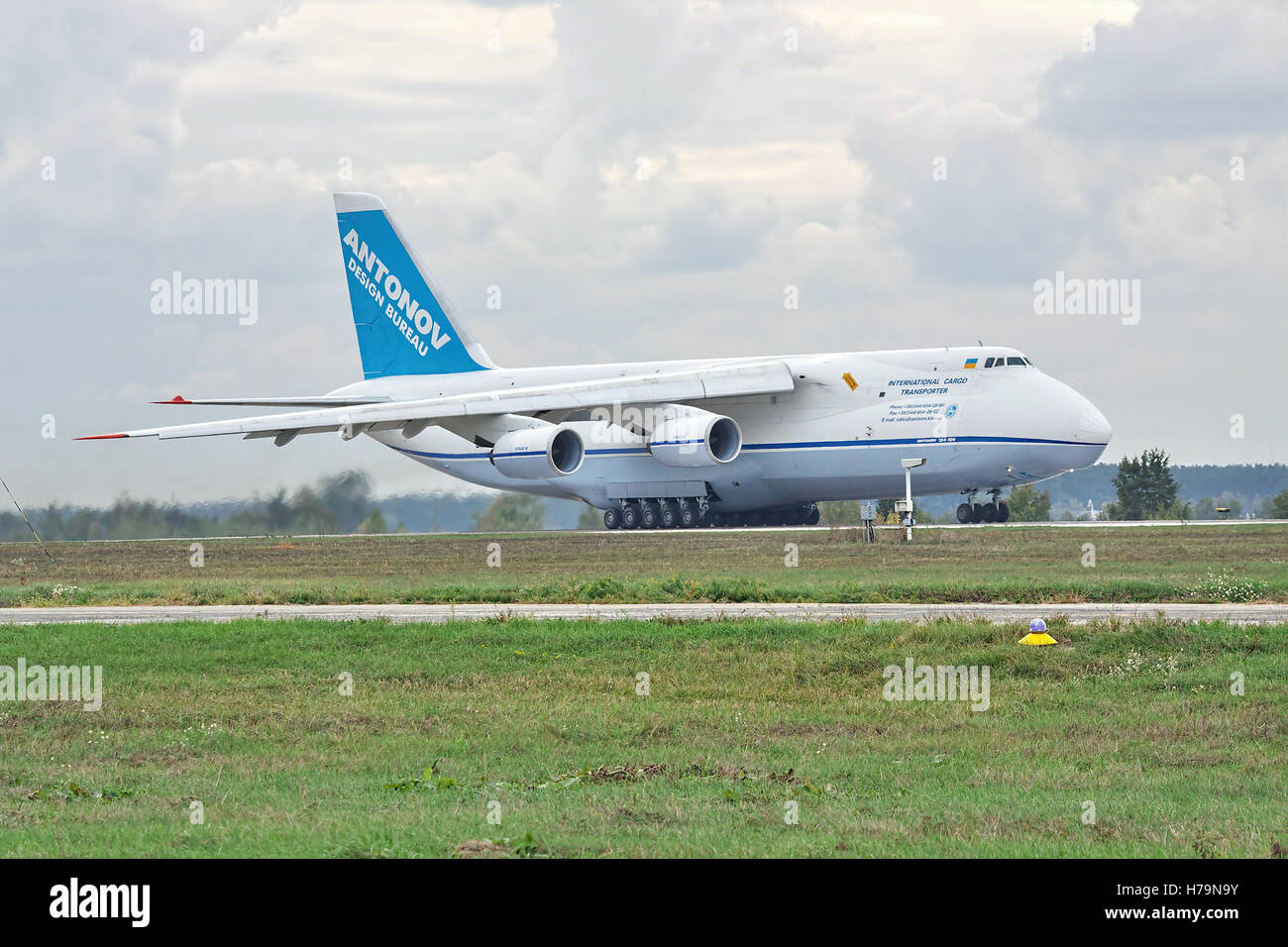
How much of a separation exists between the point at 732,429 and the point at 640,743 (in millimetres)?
32181

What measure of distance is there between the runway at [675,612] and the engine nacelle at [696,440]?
1972cm

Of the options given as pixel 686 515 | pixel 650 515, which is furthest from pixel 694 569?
pixel 650 515

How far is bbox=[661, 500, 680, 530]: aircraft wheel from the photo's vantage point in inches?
1924

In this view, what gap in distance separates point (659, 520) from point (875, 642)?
30.1 m

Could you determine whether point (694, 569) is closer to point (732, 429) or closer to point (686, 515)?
point (732, 429)

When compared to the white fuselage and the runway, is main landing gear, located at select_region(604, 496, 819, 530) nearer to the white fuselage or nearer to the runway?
the white fuselage

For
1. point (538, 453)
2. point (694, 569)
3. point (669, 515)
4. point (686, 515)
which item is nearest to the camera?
point (694, 569)

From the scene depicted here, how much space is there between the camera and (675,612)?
938 inches

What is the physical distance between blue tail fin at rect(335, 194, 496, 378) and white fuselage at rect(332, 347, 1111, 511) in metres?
5.81

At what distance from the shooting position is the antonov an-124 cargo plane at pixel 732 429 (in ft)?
140

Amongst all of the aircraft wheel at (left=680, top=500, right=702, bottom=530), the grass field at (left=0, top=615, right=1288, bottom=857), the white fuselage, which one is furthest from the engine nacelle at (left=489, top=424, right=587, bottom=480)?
the grass field at (left=0, top=615, right=1288, bottom=857)

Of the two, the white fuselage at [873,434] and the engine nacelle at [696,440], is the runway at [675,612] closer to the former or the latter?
the white fuselage at [873,434]

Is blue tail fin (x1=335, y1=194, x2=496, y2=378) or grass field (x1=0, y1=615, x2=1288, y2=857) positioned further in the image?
blue tail fin (x1=335, y1=194, x2=496, y2=378)
